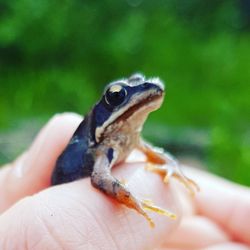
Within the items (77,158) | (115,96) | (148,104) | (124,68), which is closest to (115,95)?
(115,96)

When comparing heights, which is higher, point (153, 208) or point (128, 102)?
point (128, 102)

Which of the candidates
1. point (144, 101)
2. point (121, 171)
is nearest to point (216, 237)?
point (121, 171)

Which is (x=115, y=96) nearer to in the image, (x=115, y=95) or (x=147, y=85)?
(x=115, y=95)

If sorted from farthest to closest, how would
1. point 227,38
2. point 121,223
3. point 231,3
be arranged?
1. point 231,3
2. point 227,38
3. point 121,223

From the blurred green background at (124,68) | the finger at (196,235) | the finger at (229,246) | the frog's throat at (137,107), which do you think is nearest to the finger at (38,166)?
the frog's throat at (137,107)

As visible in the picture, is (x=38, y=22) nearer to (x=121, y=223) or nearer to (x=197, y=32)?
(x=197, y=32)

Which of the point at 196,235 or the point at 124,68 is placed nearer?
the point at 196,235

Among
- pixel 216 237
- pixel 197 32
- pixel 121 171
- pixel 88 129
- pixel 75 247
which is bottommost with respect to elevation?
pixel 216 237
